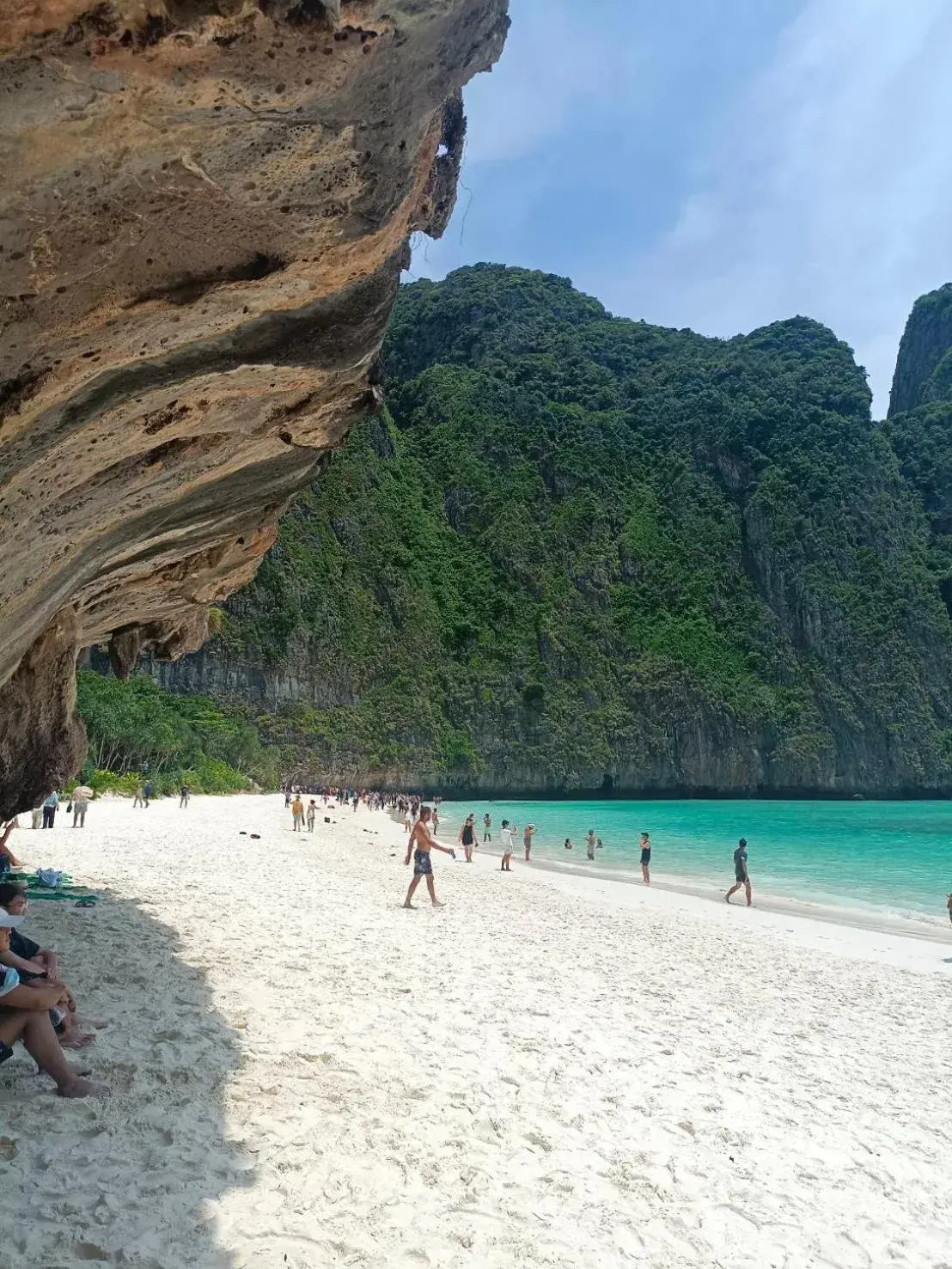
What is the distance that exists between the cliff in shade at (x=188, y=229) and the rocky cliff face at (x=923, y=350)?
163024 millimetres

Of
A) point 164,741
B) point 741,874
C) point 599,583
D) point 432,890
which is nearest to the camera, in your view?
point 432,890

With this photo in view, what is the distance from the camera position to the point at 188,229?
9.77 feet

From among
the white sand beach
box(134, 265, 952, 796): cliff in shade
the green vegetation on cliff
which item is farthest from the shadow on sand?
box(134, 265, 952, 796): cliff in shade

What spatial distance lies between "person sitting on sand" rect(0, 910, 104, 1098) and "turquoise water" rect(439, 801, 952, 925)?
1896cm

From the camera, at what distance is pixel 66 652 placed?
7184mm

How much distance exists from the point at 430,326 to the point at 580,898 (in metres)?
123

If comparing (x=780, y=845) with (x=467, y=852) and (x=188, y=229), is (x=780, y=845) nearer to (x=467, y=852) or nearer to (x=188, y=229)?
(x=467, y=852)

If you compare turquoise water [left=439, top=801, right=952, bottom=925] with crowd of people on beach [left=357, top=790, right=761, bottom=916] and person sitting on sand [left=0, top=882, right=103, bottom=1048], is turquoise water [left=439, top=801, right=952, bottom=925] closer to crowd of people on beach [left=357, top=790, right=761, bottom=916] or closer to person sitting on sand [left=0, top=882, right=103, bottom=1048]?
crowd of people on beach [left=357, top=790, right=761, bottom=916]

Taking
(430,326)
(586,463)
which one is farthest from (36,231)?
(430,326)

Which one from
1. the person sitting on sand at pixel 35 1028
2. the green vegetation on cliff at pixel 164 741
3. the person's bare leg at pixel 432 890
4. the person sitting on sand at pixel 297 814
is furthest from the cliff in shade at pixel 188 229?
the green vegetation on cliff at pixel 164 741

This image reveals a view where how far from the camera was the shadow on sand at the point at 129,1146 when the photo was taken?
3131 millimetres

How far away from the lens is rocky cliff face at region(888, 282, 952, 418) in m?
146

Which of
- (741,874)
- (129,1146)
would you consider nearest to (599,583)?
(741,874)

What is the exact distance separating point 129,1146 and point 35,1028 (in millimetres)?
850
